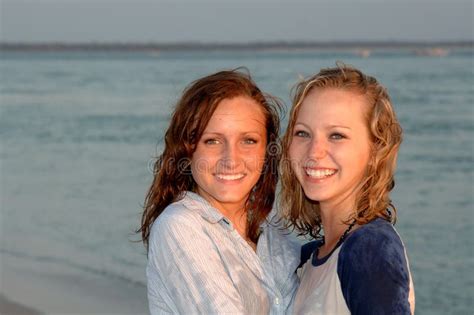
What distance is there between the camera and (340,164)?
9.04 feet

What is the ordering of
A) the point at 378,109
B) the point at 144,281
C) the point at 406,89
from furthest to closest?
the point at 406,89, the point at 144,281, the point at 378,109

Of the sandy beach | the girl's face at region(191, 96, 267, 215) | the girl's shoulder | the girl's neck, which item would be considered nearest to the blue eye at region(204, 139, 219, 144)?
the girl's face at region(191, 96, 267, 215)

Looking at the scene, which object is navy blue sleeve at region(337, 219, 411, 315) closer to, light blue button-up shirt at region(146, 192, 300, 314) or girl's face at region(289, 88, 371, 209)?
girl's face at region(289, 88, 371, 209)

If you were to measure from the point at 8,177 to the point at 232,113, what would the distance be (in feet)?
30.5

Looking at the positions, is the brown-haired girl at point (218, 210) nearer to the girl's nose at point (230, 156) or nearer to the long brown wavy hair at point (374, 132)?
the girl's nose at point (230, 156)

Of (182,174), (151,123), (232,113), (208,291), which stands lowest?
(151,123)

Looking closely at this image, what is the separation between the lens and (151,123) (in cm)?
1861

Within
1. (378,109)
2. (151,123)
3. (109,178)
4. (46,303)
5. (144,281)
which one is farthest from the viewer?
(151,123)

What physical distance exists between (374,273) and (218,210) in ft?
2.67

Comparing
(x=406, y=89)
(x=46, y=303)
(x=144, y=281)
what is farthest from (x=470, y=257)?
(x=406, y=89)

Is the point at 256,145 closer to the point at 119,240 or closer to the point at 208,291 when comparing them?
the point at 208,291

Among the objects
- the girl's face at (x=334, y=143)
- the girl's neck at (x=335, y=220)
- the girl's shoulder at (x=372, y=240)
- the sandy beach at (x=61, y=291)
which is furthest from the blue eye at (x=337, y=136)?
the sandy beach at (x=61, y=291)

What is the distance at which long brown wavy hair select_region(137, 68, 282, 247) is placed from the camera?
306 cm

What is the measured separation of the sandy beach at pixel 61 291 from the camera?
5.99 m
